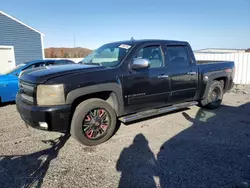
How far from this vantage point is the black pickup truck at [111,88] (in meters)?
→ 3.21

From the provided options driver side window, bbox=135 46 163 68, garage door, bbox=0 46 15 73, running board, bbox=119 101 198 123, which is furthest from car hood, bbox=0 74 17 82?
garage door, bbox=0 46 15 73

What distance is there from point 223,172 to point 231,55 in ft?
32.9

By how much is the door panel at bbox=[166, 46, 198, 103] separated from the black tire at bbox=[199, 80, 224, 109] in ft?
2.71

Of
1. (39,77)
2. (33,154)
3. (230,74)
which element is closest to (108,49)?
(39,77)

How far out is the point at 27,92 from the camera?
11.4 feet

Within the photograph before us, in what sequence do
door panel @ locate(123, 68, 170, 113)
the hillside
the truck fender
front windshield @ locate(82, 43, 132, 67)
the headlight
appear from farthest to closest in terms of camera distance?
the hillside, front windshield @ locate(82, 43, 132, 67), door panel @ locate(123, 68, 170, 113), the truck fender, the headlight

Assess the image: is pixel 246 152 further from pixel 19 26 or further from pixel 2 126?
pixel 19 26

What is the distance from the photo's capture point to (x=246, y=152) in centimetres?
330

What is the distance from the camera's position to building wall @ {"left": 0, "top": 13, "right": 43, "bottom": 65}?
44.8 ft

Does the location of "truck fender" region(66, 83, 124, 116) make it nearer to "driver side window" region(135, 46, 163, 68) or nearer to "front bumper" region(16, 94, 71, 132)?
"front bumper" region(16, 94, 71, 132)

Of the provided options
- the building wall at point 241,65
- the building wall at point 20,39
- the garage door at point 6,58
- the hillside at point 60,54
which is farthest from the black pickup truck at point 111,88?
the hillside at point 60,54

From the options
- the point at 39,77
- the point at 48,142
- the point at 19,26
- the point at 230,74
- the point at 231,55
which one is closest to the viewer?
the point at 39,77

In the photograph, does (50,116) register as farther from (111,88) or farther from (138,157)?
(138,157)

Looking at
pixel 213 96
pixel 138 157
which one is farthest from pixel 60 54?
pixel 138 157
